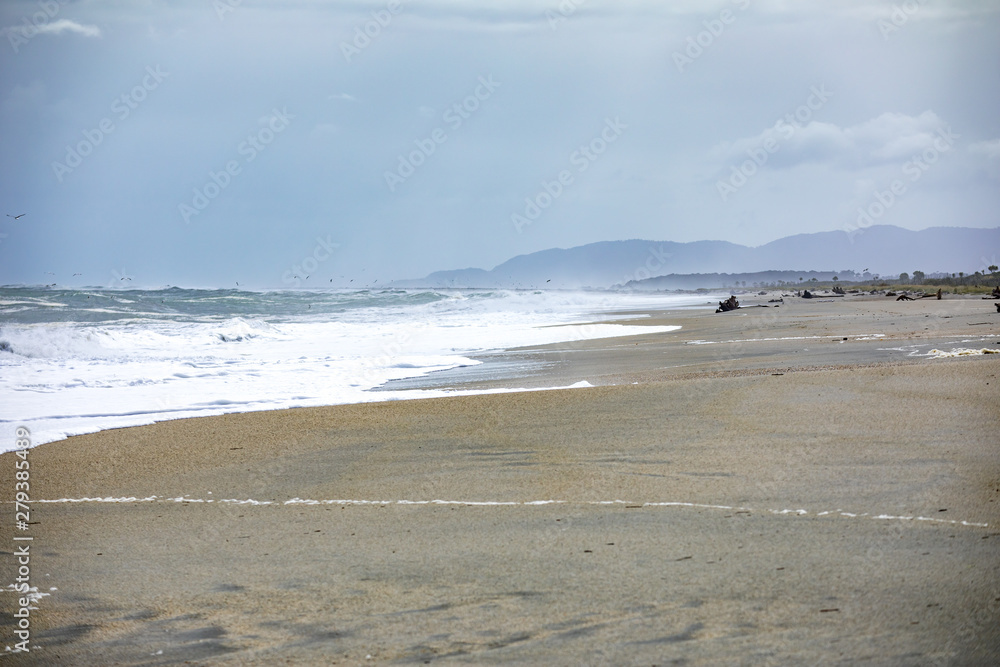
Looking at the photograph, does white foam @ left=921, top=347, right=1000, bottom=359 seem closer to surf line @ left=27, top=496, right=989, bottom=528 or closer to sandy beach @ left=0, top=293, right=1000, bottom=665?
sandy beach @ left=0, top=293, right=1000, bottom=665

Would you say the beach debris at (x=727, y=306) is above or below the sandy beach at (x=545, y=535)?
above

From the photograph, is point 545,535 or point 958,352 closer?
point 545,535

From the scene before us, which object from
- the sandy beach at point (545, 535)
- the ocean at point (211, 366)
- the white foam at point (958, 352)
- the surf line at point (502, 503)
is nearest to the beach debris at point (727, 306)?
the ocean at point (211, 366)

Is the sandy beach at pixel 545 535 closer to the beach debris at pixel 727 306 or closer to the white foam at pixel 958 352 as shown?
the white foam at pixel 958 352

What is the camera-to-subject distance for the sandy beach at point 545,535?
2.71 meters

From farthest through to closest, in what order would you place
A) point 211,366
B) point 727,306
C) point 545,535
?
point 727,306, point 211,366, point 545,535

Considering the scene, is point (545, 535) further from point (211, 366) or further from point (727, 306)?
point (727, 306)

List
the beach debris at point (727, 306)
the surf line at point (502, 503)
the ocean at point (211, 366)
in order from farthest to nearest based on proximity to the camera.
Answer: the beach debris at point (727, 306) < the ocean at point (211, 366) < the surf line at point (502, 503)

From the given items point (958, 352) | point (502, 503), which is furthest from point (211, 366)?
point (958, 352)

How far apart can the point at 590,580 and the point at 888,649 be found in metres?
1.09

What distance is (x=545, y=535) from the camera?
3.78m

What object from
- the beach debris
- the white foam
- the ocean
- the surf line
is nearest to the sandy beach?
the surf line

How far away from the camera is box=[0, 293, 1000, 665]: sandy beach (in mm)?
2709

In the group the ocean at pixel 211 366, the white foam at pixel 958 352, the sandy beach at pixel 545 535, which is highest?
the ocean at pixel 211 366
